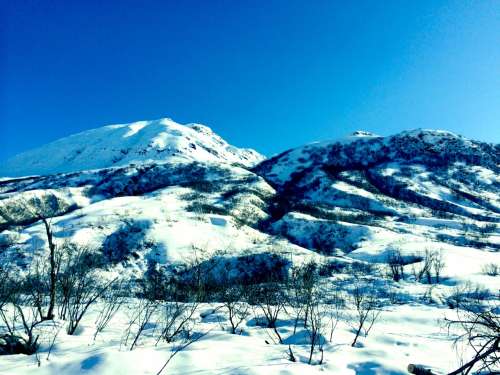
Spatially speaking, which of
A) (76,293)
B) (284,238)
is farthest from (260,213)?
(76,293)

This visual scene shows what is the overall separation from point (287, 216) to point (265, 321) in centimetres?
9046

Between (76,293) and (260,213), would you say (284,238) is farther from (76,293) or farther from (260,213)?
(76,293)

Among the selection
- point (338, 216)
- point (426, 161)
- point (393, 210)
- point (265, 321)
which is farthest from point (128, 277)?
point (426, 161)

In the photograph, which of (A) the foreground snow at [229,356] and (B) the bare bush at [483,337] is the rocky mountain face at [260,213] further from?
(B) the bare bush at [483,337]

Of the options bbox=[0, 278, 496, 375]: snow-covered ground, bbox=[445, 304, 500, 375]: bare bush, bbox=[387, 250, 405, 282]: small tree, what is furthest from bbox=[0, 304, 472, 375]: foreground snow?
bbox=[387, 250, 405, 282]: small tree

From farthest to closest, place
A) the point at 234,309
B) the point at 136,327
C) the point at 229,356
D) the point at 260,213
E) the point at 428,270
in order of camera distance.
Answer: the point at 260,213 → the point at 428,270 → the point at 234,309 → the point at 136,327 → the point at 229,356

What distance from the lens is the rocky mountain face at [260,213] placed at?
6938 centimetres

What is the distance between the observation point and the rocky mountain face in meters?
69.4

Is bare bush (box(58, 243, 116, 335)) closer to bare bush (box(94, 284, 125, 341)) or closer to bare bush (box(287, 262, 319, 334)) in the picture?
bare bush (box(94, 284, 125, 341))

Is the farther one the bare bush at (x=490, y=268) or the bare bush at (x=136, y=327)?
the bare bush at (x=490, y=268)

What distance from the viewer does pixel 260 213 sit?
4656 inches

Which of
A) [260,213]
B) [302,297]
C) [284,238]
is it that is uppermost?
[260,213]

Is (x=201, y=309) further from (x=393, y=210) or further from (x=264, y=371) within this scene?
(x=393, y=210)

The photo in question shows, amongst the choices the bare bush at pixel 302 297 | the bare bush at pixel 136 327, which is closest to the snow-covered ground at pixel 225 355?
the bare bush at pixel 136 327
